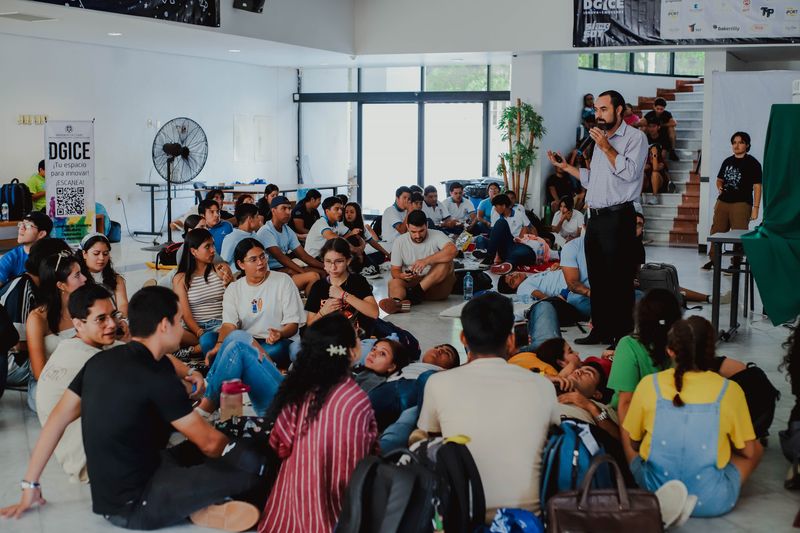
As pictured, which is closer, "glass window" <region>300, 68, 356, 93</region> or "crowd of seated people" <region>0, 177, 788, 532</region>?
"crowd of seated people" <region>0, 177, 788, 532</region>

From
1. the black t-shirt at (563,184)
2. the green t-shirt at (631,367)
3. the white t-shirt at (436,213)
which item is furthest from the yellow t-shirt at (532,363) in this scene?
the black t-shirt at (563,184)

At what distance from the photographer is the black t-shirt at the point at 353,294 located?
6180 millimetres

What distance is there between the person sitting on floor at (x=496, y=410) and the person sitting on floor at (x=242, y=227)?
429 cm

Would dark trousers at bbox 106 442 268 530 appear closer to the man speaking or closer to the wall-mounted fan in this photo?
the man speaking

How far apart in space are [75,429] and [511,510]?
6.26 feet

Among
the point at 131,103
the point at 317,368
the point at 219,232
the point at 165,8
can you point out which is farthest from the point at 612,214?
the point at 131,103

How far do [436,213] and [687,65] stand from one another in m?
7.45

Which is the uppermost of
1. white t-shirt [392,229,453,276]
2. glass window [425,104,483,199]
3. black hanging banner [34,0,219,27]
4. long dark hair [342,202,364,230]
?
black hanging banner [34,0,219,27]

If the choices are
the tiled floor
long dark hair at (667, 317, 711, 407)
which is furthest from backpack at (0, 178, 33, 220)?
long dark hair at (667, 317, 711, 407)

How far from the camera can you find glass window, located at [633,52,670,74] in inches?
667

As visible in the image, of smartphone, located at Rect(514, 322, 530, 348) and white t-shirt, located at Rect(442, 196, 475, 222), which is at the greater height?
white t-shirt, located at Rect(442, 196, 475, 222)

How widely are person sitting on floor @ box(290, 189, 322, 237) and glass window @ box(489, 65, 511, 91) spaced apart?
271 inches

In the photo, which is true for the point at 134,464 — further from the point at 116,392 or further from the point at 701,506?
the point at 701,506

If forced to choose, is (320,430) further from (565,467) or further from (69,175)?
(69,175)
